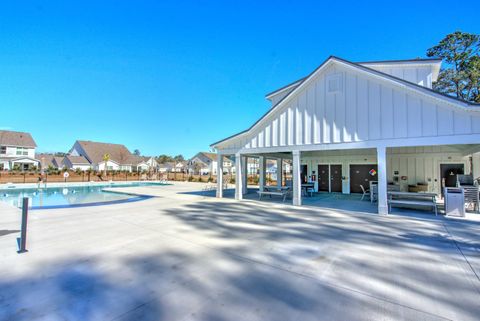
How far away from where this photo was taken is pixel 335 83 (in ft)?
30.3

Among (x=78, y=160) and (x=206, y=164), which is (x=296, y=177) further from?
(x=206, y=164)

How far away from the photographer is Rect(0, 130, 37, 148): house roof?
36844 millimetres

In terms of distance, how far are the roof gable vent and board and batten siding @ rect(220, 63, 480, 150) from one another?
0.16 ft

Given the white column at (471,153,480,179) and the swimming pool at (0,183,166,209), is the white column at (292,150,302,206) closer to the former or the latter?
the swimming pool at (0,183,166,209)

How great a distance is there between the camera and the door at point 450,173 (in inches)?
481

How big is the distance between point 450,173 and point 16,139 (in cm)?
5525

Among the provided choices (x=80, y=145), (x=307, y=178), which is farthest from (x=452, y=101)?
(x=80, y=145)

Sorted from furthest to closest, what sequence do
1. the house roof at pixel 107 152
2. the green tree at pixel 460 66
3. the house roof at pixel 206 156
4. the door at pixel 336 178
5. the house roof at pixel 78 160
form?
the house roof at pixel 206 156, the house roof at pixel 107 152, the house roof at pixel 78 160, the green tree at pixel 460 66, the door at pixel 336 178

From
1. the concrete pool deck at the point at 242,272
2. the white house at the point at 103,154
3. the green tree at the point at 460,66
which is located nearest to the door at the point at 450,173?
the concrete pool deck at the point at 242,272

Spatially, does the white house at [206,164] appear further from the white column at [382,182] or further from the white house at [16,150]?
the white column at [382,182]

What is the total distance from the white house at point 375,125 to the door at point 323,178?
1.83 metres

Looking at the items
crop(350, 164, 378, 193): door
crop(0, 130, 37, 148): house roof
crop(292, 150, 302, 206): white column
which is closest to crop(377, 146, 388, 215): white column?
crop(292, 150, 302, 206): white column

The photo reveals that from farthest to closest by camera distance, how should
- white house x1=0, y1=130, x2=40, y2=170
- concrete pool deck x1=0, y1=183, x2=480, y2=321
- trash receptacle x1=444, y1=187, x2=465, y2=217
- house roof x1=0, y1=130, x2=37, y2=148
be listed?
house roof x1=0, y1=130, x2=37, y2=148 → white house x1=0, y1=130, x2=40, y2=170 → trash receptacle x1=444, y1=187, x2=465, y2=217 → concrete pool deck x1=0, y1=183, x2=480, y2=321

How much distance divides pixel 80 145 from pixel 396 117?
53.8 metres
